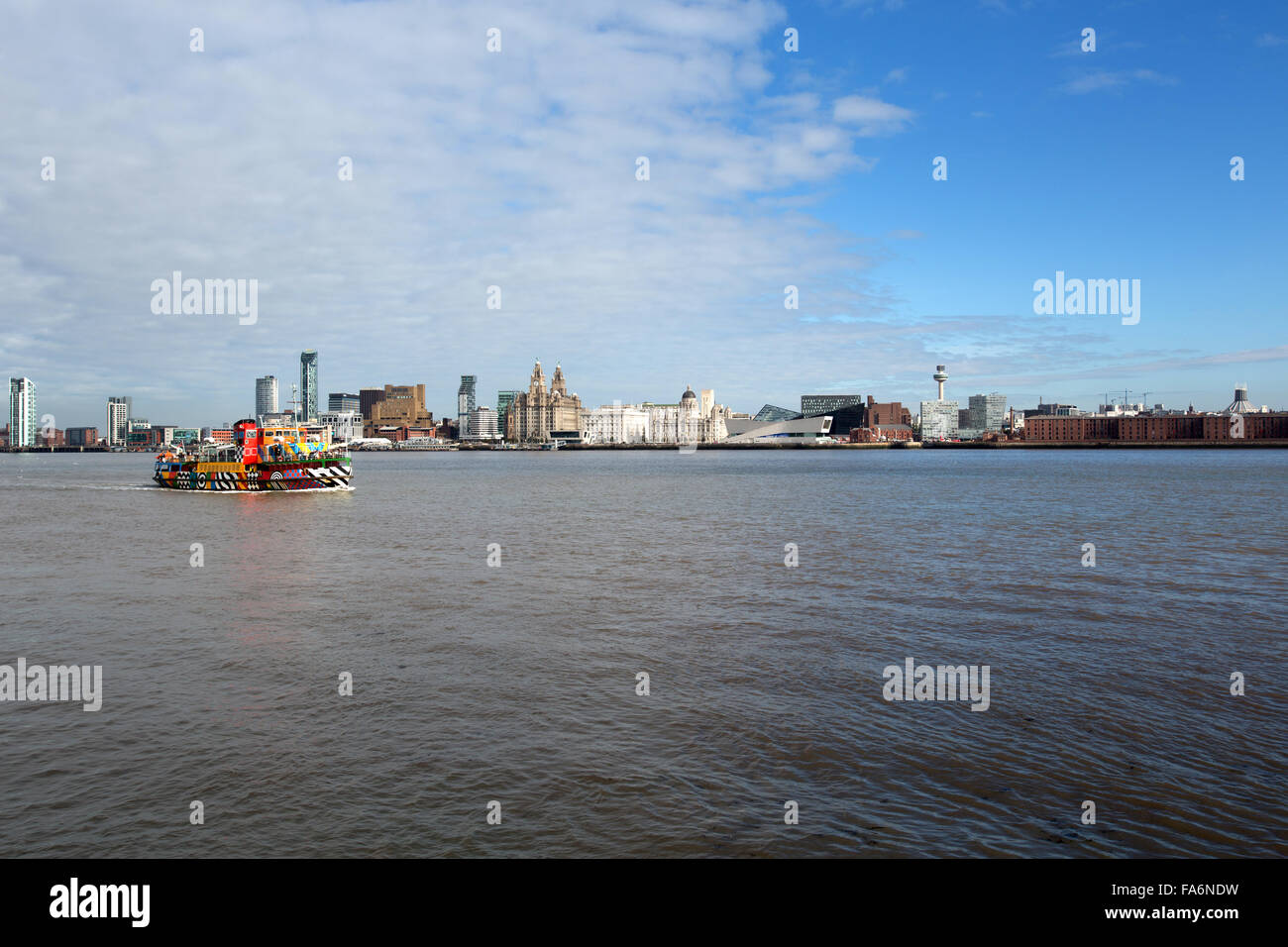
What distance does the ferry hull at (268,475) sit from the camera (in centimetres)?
7012

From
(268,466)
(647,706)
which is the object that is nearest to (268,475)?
(268,466)

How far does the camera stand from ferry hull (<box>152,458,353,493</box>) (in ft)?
230

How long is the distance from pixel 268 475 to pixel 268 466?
1051 mm

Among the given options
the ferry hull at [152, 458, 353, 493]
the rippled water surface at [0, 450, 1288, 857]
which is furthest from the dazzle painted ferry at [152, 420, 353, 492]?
the rippled water surface at [0, 450, 1288, 857]

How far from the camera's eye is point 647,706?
12.3 metres

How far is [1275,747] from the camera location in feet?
34.8

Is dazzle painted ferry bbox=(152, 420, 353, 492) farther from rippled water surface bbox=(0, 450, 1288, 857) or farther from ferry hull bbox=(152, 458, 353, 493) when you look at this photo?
rippled water surface bbox=(0, 450, 1288, 857)

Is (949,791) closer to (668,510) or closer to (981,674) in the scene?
(981,674)

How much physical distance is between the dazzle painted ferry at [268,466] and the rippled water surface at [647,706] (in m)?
41.1

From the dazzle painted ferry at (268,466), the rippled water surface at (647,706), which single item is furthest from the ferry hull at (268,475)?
the rippled water surface at (647,706)

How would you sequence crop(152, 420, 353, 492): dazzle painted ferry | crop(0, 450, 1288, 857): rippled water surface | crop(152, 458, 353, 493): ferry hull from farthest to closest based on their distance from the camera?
1. crop(152, 458, 353, 493): ferry hull
2. crop(152, 420, 353, 492): dazzle painted ferry
3. crop(0, 450, 1288, 857): rippled water surface

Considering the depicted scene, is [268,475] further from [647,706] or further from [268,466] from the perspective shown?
[647,706]

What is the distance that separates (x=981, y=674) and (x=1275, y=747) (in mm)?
4195
